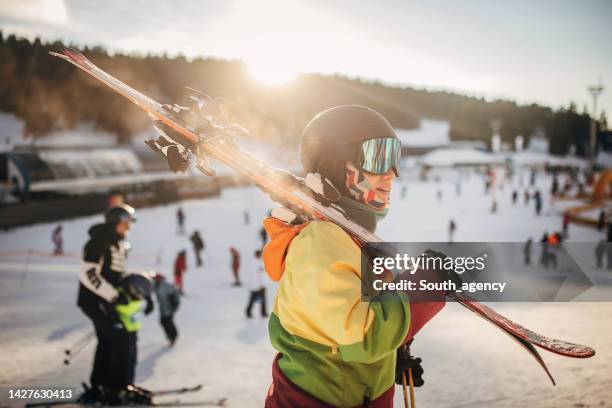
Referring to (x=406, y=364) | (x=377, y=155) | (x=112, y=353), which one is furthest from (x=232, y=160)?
(x=112, y=353)

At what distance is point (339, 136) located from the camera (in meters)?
1.57

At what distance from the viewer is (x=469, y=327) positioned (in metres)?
6.32

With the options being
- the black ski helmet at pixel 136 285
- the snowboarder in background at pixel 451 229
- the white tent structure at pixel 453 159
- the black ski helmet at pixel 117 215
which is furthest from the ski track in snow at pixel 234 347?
the white tent structure at pixel 453 159

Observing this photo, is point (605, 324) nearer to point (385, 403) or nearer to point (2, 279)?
point (385, 403)

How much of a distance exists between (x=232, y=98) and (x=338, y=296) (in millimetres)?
30978

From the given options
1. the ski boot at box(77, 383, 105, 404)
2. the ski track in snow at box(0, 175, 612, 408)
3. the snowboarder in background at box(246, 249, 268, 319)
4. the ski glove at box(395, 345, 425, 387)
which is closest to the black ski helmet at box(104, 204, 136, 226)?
the ski boot at box(77, 383, 105, 404)

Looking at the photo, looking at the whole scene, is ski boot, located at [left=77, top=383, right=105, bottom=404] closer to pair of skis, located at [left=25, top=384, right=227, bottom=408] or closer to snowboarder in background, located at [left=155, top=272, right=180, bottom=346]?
pair of skis, located at [left=25, top=384, right=227, bottom=408]

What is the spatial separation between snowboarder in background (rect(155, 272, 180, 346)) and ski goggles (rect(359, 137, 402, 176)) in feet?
17.9

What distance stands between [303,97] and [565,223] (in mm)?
62463

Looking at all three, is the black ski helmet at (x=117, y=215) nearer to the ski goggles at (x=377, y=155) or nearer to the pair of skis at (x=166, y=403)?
the pair of skis at (x=166, y=403)

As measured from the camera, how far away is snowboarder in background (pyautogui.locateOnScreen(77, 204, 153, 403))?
13.1 feet

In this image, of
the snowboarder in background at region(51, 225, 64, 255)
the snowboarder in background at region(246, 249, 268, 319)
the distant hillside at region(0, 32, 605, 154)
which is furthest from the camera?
the distant hillside at region(0, 32, 605, 154)

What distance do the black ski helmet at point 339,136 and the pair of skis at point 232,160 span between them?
0.12 m

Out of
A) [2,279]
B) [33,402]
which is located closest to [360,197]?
[33,402]
